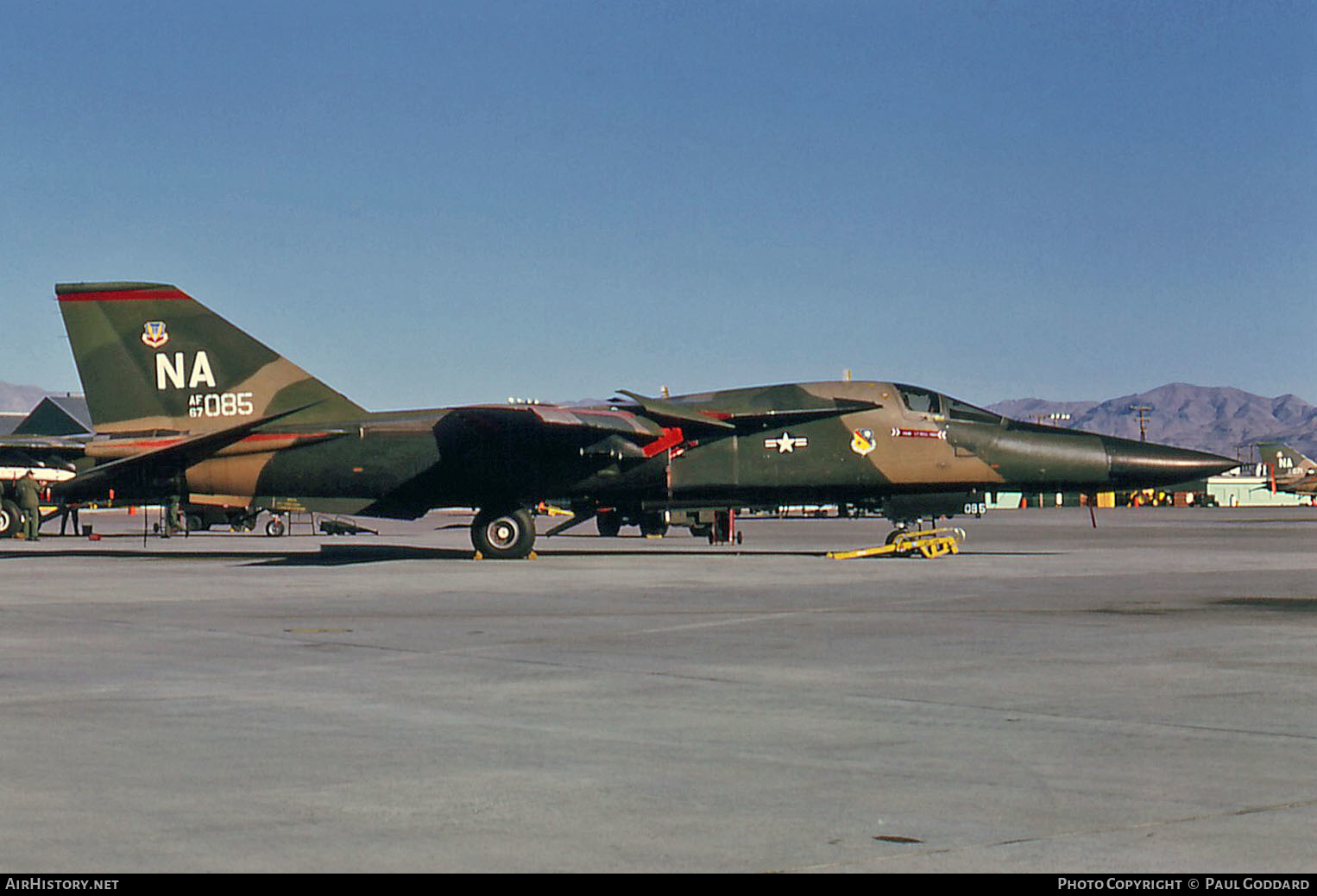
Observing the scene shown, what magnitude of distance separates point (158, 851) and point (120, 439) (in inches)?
918

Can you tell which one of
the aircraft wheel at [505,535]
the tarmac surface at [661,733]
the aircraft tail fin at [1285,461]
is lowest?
the tarmac surface at [661,733]

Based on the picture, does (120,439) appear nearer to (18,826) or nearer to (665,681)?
(665,681)

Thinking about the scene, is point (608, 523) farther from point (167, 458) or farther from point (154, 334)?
point (154, 334)

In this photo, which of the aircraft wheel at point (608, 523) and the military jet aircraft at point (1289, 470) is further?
the military jet aircraft at point (1289, 470)

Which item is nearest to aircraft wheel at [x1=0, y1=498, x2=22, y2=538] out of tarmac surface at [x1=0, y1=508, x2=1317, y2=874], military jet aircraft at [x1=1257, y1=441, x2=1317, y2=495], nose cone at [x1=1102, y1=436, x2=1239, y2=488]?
tarmac surface at [x1=0, y1=508, x2=1317, y2=874]

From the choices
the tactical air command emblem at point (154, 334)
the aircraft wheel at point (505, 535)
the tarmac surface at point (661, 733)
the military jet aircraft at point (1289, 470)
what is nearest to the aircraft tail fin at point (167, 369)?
the tactical air command emblem at point (154, 334)

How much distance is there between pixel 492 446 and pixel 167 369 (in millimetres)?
6531

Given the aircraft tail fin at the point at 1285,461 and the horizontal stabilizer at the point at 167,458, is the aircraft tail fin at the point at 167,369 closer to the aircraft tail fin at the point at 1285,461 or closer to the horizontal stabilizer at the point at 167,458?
the horizontal stabilizer at the point at 167,458

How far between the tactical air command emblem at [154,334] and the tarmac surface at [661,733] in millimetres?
10701

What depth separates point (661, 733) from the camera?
7.73 metres

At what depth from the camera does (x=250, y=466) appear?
26453 mm

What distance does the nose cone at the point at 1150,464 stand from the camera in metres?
26.3

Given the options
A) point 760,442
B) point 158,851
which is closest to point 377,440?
point 760,442

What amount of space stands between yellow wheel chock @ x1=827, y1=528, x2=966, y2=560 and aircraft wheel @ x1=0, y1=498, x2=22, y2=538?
92.0ft
